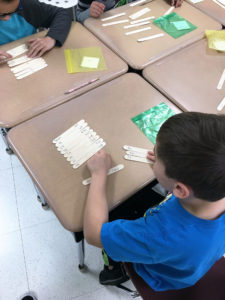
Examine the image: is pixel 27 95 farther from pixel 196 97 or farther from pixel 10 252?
pixel 10 252

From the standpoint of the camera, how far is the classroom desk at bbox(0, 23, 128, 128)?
3.24 feet

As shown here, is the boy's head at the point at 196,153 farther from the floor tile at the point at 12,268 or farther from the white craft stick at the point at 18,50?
the floor tile at the point at 12,268

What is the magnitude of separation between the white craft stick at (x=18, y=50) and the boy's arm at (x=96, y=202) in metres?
0.73

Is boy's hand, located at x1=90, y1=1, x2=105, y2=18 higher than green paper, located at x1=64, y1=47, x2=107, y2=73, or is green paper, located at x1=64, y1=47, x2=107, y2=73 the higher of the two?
boy's hand, located at x1=90, y1=1, x2=105, y2=18

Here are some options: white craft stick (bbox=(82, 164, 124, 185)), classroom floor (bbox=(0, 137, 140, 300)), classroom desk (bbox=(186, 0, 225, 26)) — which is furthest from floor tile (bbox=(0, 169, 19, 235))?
classroom desk (bbox=(186, 0, 225, 26))

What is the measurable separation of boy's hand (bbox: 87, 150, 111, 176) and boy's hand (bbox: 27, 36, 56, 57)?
66cm

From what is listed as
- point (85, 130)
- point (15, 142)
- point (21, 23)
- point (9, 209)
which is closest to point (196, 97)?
point (85, 130)

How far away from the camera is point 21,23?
135 cm

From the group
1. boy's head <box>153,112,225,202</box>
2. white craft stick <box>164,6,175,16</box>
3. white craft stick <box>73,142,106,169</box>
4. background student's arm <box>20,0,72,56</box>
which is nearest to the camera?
boy's head <box>153,112,225,202</box>

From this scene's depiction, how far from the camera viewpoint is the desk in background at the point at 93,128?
2.59ft

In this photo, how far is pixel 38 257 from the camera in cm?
132

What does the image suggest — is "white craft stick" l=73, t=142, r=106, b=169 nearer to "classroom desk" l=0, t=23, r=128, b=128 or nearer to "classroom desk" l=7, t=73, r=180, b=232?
"classroom desk" l=7, t=73, r=180, b=232

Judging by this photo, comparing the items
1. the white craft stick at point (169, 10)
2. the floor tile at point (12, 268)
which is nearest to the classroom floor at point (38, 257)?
the floor tile at point (12, 268)

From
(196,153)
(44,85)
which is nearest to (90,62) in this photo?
(44,85)
